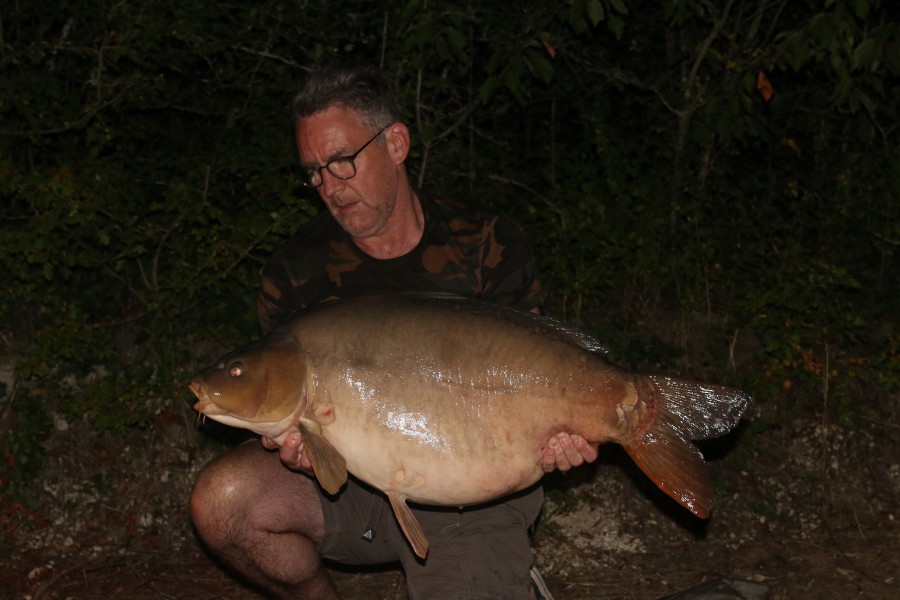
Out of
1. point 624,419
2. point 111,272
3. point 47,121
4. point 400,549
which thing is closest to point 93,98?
point 47,121

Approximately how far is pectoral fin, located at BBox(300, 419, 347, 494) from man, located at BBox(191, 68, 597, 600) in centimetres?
32

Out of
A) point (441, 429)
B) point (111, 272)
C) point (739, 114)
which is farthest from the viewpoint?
point (739, 114)

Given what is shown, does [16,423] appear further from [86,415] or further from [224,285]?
[224,285]

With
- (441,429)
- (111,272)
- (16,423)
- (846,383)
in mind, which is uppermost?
(441,429)

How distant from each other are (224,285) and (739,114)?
2300mm

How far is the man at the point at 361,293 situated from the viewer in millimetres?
2693

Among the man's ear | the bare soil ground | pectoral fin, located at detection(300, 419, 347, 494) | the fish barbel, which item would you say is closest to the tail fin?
the fish barbel

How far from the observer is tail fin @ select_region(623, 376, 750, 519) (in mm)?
2346

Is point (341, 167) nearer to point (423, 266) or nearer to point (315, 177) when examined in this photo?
point (315, 177)

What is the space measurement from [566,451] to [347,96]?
3.61 feet

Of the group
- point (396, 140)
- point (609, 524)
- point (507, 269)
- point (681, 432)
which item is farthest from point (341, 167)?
point (609, 524)

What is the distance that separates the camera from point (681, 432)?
92.7 inches

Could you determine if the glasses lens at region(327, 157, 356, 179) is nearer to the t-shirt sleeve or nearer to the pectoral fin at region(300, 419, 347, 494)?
the t-shirt sleeve

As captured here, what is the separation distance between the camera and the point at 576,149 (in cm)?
498
